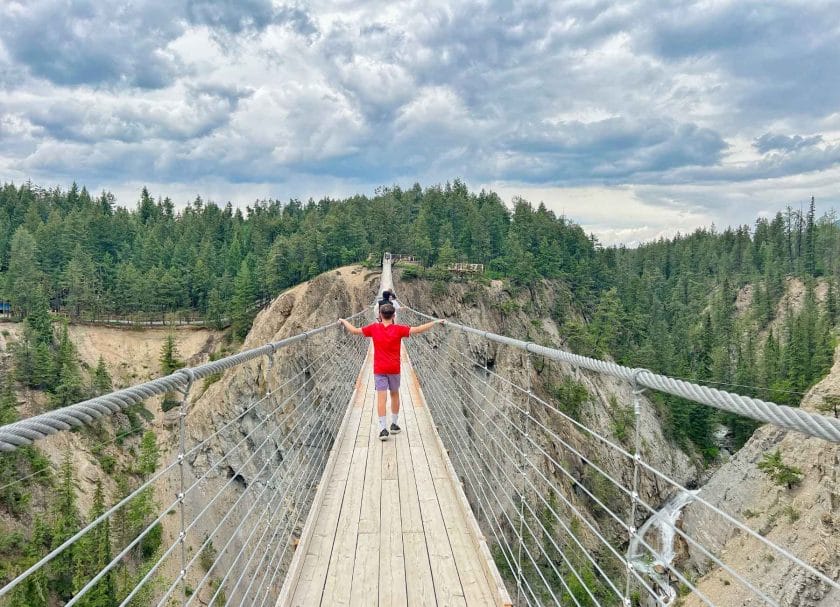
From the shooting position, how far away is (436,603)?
9.95ft

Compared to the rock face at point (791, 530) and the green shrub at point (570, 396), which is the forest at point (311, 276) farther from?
the rock face at point (791, 530)

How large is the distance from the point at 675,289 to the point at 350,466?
82.2 metres

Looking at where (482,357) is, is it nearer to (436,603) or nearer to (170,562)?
(170,562)

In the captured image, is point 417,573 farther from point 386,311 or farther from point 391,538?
point 386,311

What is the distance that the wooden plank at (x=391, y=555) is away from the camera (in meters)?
3.10

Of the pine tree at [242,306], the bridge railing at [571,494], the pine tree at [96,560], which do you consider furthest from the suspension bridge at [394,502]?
the pine tree at [242,306]

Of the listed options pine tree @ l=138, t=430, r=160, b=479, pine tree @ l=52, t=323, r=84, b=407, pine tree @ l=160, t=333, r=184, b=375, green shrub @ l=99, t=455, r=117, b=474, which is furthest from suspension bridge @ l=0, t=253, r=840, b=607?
pine tree @ l=160, t=333, r=184, b=375

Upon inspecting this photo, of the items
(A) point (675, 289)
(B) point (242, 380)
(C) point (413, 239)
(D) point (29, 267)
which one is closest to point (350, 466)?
(B) point (242, 380)

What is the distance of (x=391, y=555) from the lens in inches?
139

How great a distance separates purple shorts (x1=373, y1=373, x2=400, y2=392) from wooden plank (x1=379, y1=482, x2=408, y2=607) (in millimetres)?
1277

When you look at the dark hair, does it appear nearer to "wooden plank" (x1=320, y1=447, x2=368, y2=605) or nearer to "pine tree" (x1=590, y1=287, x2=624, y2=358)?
"wooden plank" (x1=320, y1=447, x2=368, y2=605)

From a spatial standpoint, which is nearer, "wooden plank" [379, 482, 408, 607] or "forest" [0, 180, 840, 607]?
"wooden plank" [379, 482, 408, 607]

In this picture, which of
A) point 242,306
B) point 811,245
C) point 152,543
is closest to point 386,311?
point 152,543

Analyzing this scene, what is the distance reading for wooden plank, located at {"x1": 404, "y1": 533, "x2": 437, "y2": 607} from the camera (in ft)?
10.1
